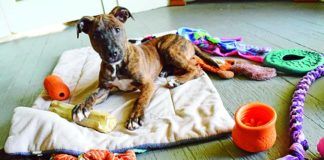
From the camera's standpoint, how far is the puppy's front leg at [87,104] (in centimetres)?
146

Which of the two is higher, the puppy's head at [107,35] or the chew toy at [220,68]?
the puppy's head at [107,35]

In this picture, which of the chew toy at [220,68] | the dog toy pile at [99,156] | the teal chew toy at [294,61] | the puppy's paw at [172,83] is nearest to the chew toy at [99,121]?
the dog toy pile at [99,156]

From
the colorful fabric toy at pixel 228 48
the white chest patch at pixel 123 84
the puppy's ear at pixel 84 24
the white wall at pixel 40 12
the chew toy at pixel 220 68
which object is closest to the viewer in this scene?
the puppy's ear at pixel 84 24

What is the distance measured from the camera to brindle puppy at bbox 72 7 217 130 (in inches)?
57.6

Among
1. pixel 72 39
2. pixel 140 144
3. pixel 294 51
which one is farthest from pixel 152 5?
pixel 140 144

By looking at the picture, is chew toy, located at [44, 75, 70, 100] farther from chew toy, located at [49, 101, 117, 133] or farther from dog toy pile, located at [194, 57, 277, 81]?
dog toy pile, located at [194, 57, 277, 81]

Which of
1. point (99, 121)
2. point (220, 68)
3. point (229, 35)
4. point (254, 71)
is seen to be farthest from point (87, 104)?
point (229, 35)

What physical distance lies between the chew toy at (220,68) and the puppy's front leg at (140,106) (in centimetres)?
40

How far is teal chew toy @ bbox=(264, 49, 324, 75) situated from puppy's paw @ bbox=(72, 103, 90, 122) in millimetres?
1080

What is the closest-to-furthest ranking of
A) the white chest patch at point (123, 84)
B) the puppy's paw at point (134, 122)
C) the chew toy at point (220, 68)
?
the puppy's paw at point (134, 122), the white chest patch at point (123, 84), the chew toy at point (220, 68)

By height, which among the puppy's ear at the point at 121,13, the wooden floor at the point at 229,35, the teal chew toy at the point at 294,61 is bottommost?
the wooden floor at the point at 229,35

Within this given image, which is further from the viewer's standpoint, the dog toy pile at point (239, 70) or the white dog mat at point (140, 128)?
the dog toy pile at point (239, 70)

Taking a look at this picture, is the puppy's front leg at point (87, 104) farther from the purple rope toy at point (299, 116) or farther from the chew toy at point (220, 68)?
the purple rope toy at point (299, 116)

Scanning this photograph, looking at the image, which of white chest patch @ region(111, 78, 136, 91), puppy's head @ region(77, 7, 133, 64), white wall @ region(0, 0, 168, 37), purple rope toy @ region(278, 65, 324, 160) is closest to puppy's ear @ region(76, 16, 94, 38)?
puppy's head @ region(77, 7, 133, 64)
